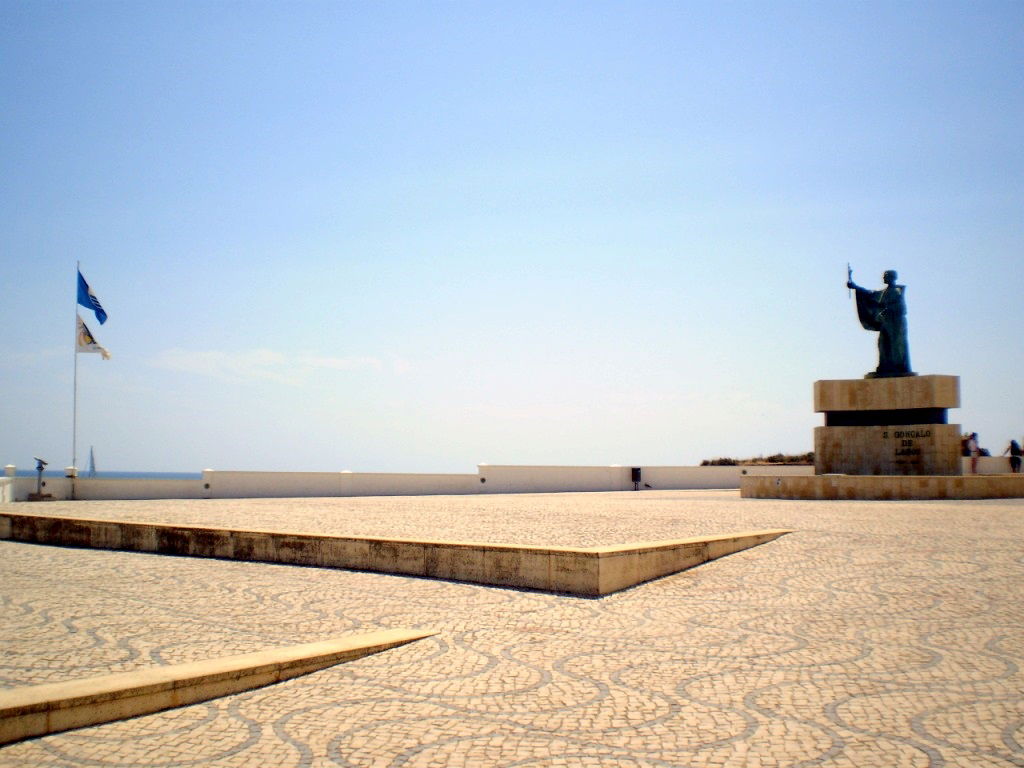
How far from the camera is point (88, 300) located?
23.9 metres

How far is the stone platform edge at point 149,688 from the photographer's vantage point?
406 cm

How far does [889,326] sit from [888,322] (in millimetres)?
111

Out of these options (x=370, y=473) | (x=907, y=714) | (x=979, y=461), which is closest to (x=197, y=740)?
(x=907, y=714)

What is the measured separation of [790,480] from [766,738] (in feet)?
52.2

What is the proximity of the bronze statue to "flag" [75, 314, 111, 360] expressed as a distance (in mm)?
20881

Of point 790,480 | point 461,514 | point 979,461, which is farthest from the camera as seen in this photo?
point 979,461

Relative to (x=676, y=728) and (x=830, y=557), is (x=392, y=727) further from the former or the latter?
(x=830, y=557)

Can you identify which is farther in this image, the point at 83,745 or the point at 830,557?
the point at 830,557

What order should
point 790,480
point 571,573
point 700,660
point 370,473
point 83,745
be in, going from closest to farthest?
point 83,745 < point 700,660 < point 571,573 < point 790,480 < point 370,473

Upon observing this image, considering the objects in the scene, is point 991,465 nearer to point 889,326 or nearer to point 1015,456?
point 1015,456

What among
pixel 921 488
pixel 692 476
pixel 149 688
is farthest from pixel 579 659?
pixel 692 476

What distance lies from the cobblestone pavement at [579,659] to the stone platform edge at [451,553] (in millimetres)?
234

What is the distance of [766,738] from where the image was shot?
4.05 meters

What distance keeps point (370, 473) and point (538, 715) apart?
2043cm
